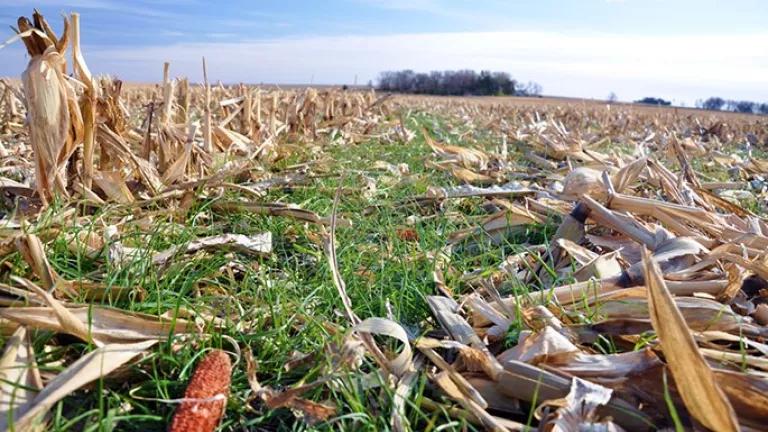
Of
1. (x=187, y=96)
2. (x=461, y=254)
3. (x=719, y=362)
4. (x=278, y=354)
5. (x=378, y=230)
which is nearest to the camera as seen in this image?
(x=719, y=362)

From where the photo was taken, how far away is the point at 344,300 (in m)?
1.36

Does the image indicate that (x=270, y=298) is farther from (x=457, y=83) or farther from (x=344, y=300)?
(x=457, y=83)

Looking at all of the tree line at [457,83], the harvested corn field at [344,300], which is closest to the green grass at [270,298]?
the harvested corn field at [344,300]

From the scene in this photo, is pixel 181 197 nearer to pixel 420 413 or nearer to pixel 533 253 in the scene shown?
pixel 533 253

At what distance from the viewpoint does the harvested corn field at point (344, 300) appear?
1176 mm

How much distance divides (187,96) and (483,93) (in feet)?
206

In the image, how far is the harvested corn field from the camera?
3.86 feet

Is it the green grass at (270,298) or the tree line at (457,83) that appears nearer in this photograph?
the green grass at (270,298)

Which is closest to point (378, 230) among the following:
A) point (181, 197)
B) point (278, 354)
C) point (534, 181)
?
point (181, 197)

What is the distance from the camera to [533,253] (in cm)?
208

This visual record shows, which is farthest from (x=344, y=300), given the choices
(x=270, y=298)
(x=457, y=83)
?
(x=457, y=83)

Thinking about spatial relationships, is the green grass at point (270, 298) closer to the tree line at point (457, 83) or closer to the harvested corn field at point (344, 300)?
the harvested corn field at point (344, 300)

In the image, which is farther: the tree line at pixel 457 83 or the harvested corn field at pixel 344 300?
the tree line at pixel 457 83

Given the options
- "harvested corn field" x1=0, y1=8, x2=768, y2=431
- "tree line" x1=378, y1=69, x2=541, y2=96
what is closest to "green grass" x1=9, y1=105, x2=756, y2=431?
"harvested corn field" x1=0, y1=8, x2=768, y2=431
